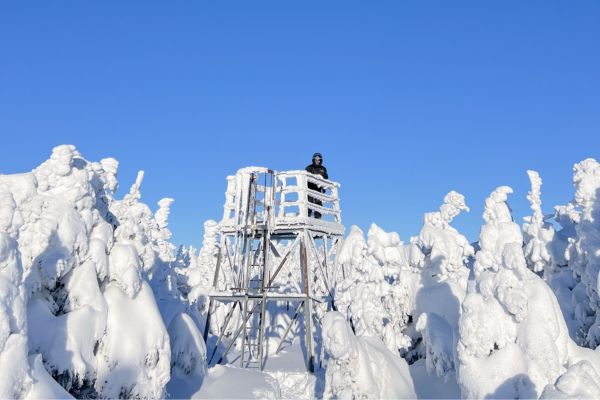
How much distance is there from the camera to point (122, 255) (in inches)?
517

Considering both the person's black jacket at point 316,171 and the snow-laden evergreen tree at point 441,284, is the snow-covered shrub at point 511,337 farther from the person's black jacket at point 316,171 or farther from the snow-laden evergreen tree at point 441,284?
the person's black jacket at point 316,171

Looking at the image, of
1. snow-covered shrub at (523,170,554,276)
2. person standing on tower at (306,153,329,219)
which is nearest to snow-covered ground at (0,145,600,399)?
snow-covered shrub at (523,170,554,276)

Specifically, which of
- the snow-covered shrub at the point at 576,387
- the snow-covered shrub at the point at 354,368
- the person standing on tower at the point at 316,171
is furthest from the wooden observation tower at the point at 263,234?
the snow-covered shrub at the point at 576,387

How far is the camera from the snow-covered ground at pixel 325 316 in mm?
10086

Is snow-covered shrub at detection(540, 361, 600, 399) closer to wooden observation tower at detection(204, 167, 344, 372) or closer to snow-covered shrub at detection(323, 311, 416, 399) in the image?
snow-covered shrub at detection(323, 311, 416, 399)

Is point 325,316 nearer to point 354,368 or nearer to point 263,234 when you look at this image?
point 354,368

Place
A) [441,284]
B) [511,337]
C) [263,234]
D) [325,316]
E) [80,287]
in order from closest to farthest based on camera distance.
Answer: [511,337], [80,287], [325,316], [441,284], [263,234]

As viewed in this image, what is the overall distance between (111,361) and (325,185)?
1359cm

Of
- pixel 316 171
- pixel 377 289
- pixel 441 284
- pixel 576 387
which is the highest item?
pixel 316 171

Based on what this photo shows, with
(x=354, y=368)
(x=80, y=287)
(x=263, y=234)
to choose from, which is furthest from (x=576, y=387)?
(x=263, y=234)

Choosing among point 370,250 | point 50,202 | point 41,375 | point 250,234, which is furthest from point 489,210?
point 41,375

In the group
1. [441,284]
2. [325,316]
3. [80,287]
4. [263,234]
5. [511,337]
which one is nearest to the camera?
[511,337]

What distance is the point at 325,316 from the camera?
40.6 feet

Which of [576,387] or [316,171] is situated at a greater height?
[316,171]
